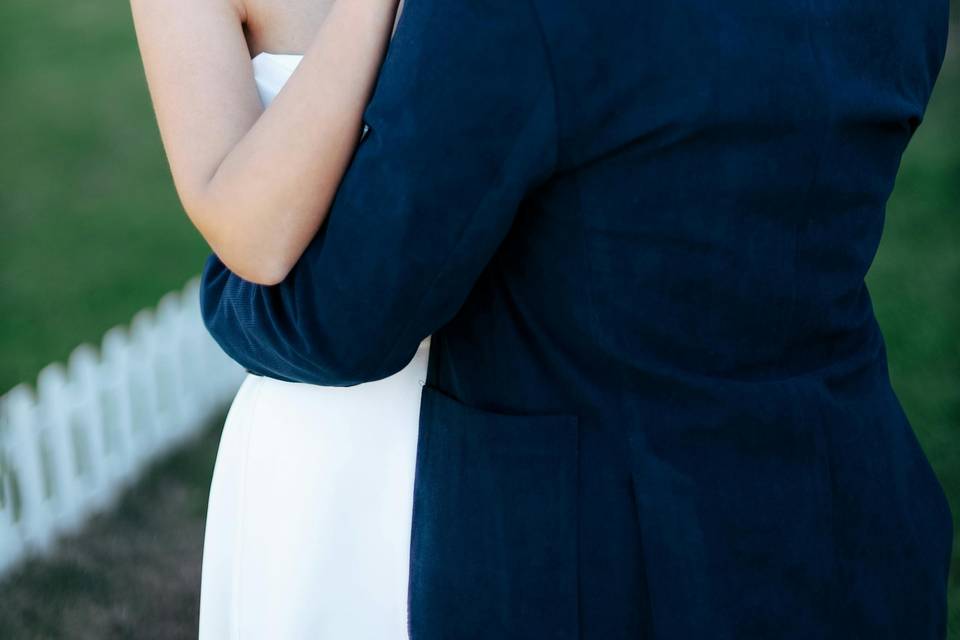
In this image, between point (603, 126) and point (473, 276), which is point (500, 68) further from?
point (473, 276)

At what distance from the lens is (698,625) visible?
118 centimetres

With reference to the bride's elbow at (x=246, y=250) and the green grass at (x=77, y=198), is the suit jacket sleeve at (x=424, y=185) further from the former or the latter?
the green grass at (x=77, y=198)

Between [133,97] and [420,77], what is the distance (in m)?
8.36

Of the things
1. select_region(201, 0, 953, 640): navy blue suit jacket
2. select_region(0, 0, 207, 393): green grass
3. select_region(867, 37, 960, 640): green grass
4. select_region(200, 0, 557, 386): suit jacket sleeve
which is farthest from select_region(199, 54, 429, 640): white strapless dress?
select_region(0, 0, 207, 393): green grass

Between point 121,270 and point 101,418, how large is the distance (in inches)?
80.3

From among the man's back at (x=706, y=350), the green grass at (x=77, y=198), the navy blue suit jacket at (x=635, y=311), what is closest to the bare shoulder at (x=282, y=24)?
the navy blue suit jacket at (x=635, y=311)

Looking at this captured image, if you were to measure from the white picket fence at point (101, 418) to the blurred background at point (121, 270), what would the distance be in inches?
3.3

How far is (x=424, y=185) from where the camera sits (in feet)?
3.30

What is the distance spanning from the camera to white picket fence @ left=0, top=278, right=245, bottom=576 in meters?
3.91

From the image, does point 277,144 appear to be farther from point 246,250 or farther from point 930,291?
point 930,291

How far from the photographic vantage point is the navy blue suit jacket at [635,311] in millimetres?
1004

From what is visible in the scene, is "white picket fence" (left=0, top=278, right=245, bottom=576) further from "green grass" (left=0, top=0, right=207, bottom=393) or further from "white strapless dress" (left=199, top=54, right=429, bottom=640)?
"white strapless dress" (left=199, top=54, right=429, bottom=640)

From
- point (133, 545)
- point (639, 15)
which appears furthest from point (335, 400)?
point (133, 545)

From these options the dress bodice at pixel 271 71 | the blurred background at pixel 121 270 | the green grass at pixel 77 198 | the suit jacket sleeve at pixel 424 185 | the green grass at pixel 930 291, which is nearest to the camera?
the suit jacket sleeve at pixel 424 185
